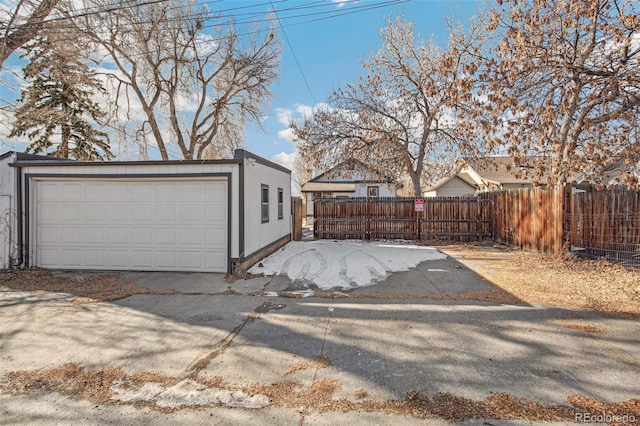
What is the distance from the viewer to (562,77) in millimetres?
7703

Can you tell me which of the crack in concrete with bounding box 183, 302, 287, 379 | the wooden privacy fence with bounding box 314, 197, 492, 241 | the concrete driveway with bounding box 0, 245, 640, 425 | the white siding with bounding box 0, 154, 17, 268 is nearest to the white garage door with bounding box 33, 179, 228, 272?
the white siding with bounding box 0, 154, 17, 268

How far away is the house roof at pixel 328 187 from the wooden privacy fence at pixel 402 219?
39.5 ft

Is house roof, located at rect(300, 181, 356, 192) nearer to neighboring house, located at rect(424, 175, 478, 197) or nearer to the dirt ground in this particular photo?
neighboring house, located at rect(424, 175, 478, 197)

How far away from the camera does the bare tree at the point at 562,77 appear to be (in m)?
6.98

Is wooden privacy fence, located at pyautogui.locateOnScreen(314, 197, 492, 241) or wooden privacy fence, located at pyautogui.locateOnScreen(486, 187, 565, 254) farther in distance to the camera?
wooden privacy fence, located at pyautogui.locateOnScreen(314, 197, 492, 241)

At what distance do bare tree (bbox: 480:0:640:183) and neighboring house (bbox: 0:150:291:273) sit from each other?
19.7 feet

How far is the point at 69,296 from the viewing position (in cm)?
599

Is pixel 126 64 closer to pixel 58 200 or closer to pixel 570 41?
pixel 58 200

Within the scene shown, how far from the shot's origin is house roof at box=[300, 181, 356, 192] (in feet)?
86.4

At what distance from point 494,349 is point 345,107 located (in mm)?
14022

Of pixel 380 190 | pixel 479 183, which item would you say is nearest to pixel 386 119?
pixel 380 190

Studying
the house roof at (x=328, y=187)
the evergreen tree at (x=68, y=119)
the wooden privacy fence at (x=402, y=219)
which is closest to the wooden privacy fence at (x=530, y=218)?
the wooden privacy fence at (x=402, y=219)

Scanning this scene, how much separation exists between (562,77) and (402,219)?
7.33 metres

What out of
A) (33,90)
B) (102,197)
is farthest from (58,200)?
(33,90)
